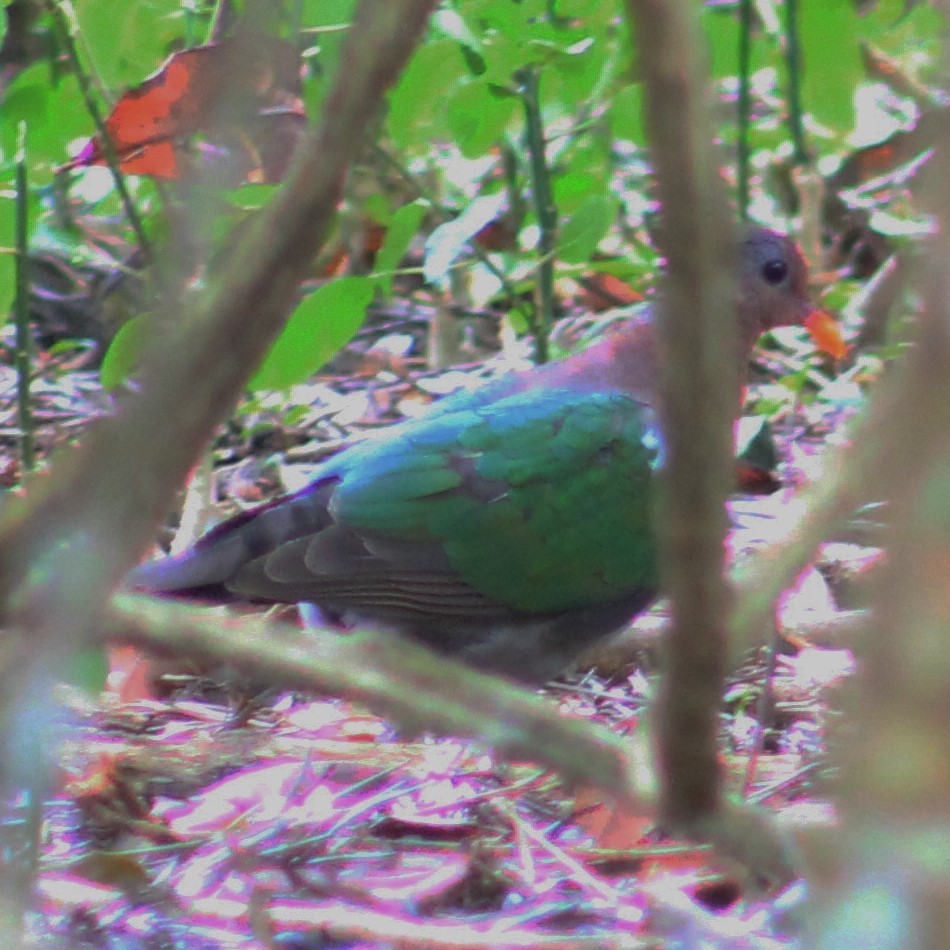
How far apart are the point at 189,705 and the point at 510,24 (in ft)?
5.76

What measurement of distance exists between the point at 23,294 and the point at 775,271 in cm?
202

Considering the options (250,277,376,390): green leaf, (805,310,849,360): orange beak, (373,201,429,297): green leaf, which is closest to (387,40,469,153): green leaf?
(373,201,429,297): green leaf

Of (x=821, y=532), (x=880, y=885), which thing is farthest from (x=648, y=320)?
(x=880, y=885)

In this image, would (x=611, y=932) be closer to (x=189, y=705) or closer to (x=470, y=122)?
(x=189, y=705)

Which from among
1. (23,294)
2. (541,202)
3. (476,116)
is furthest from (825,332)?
(23,294)

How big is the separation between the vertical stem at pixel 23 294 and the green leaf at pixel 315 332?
584 millimetres

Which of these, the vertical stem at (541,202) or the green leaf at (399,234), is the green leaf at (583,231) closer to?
the vertical stem at (541,202)

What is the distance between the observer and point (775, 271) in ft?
12.8

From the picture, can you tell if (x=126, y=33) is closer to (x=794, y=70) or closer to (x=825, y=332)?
(x=794, y=70)

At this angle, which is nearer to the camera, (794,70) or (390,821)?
(390,821)

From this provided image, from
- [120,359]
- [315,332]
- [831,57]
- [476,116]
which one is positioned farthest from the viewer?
[476,116]

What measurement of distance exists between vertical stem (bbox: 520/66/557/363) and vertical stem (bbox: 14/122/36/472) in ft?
4.13

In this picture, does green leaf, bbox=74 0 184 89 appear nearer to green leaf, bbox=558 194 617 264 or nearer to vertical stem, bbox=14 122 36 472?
vertical stem, bbox=14 122 36 472

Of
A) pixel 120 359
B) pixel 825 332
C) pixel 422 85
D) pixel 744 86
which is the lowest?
pixel 825 332
